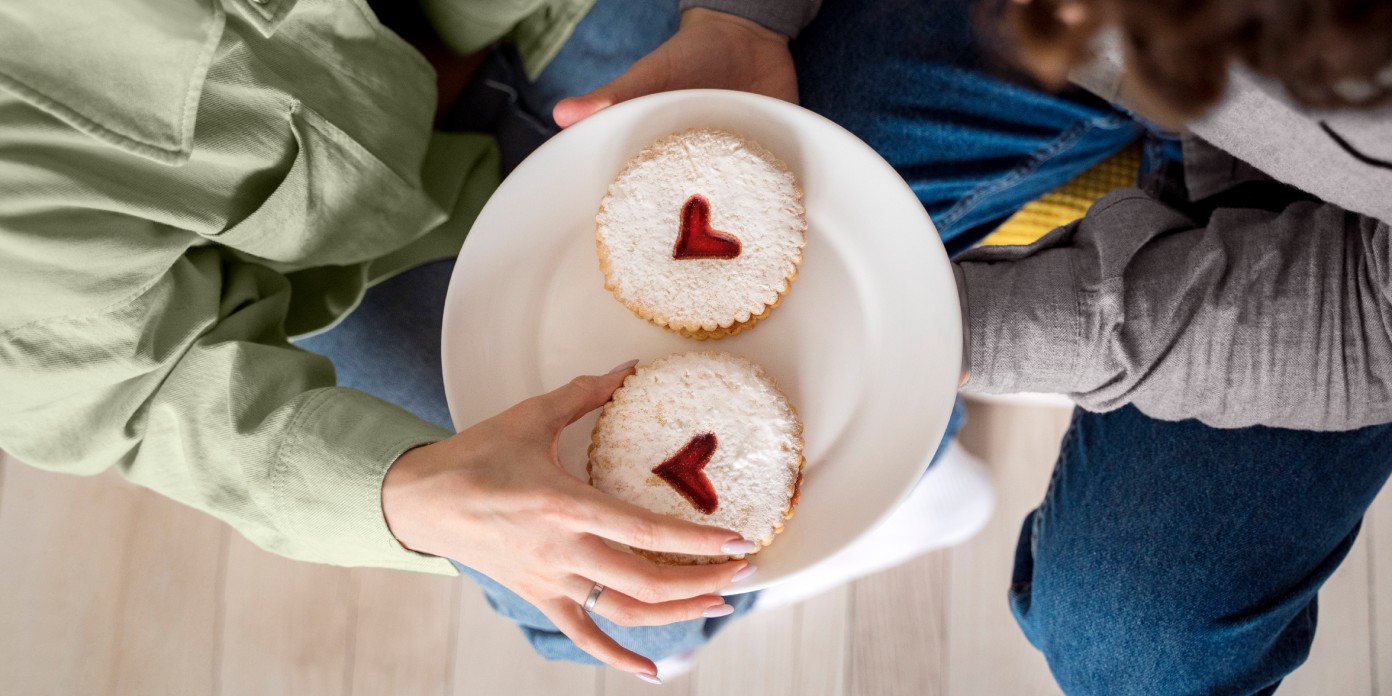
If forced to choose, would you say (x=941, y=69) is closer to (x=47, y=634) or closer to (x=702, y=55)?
(x=702, y=55)

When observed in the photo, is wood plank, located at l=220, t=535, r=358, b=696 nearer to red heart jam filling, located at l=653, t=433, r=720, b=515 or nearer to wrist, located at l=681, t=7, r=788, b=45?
red heart jam filling, located at l=653, t=433, r=720, b=515

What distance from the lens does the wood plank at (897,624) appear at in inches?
57.8

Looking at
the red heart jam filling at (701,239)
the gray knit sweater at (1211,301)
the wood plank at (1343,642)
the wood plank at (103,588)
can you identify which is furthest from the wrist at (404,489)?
the wood plank at (1343,642)

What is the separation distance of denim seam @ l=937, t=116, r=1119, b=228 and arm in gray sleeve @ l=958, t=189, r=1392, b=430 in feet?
0.44

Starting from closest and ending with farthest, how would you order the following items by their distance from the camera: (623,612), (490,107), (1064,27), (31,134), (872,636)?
(1064,27)
(31,134)
(623,612)
(490,107)
(872,636)

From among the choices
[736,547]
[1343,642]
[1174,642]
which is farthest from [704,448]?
[1343,642]

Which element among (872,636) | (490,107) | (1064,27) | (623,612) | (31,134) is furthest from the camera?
(872,636)

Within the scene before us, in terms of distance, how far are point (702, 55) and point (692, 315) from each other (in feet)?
1.07

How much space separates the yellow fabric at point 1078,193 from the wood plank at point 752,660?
2.48 ft

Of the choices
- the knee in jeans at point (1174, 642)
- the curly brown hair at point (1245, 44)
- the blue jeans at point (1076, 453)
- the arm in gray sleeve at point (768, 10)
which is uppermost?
the curly brown hair at point (1245, 44)

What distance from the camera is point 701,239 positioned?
37.3 inches

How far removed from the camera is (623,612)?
0.82 metres

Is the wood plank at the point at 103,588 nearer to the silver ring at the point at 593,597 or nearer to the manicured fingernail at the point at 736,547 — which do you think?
the silver ring at the point at 593,597

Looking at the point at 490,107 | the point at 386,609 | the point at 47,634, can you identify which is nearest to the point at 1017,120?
the point at 490,107
